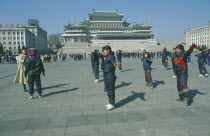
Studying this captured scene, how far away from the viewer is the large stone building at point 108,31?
71.9 m

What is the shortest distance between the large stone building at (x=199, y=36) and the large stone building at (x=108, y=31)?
43.0 m

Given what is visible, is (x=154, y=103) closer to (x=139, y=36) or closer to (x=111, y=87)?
(x=111, y=87)

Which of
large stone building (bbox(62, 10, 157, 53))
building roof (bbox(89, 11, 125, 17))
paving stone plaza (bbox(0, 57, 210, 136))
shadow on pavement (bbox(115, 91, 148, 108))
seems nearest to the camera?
paving stone plaza (bbox(0, 57, 210, 136))

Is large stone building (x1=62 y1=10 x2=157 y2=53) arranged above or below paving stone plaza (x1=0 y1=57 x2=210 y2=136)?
above

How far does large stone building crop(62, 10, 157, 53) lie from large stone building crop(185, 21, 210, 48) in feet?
141

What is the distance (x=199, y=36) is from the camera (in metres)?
105

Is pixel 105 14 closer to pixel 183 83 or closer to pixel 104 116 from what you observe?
pixel 183 83

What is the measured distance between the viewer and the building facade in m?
72.6

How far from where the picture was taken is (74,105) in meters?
5.14

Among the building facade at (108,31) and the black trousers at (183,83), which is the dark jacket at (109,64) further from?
the building facade at (108,31)

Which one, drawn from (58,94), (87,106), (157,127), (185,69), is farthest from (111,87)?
(58,94)

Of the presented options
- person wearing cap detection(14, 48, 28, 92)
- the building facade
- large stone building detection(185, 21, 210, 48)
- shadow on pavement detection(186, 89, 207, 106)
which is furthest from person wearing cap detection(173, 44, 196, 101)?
large stone building detection(185, 21, 210, 48)

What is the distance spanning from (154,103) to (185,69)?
136cm

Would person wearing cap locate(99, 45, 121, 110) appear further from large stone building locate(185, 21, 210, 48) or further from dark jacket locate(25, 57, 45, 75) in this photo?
large stone building locate(185, 21, 210, 48)
